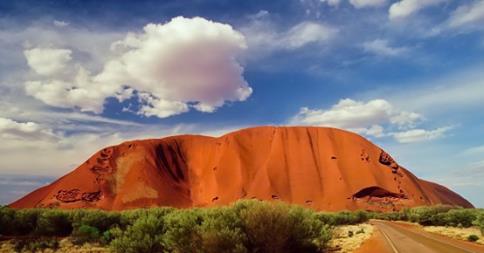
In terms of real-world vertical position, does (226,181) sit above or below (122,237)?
above

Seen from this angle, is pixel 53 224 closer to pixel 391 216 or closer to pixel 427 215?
pixel 427 215

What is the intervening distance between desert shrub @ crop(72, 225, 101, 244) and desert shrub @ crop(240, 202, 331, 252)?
1319cm

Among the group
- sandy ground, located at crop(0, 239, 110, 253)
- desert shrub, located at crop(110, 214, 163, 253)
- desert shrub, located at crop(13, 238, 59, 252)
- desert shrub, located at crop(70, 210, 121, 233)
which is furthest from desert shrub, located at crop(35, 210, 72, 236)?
desert shrub, located at crop(110, 214, 163, 253)

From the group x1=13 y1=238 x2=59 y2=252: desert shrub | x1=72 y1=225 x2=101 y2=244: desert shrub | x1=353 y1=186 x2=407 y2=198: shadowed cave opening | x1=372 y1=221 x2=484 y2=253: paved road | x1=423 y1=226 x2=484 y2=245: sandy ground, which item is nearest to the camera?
x1=372 y1=221 x2=484 y2=253: paved road

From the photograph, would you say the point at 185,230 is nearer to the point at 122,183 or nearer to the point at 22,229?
the point at 22,229

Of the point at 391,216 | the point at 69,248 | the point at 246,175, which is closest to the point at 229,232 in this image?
the point at 69,248

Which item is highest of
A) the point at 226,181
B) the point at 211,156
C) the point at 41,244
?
the point at 211,156

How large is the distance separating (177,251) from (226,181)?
86.0 meters

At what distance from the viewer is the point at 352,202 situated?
93.5m

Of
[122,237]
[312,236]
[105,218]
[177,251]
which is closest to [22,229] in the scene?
[105,218]

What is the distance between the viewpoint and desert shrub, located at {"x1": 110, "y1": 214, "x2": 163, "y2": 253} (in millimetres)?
17828

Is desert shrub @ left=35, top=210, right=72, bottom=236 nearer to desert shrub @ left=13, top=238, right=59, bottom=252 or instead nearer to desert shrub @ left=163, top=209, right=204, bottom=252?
desert shrub @ left=13, top=238, right=59, bottom=252

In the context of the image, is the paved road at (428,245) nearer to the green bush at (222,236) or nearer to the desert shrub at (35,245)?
the green bush at (222,236)

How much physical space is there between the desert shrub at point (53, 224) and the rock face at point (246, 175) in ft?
200
